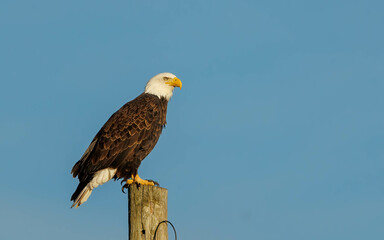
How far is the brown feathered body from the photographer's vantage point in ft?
24.9

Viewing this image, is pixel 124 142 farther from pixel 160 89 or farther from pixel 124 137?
pixel 160 89

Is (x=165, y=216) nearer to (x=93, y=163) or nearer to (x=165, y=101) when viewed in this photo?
(x=93, y=163)

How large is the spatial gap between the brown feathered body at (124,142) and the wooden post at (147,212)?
84.1 inches

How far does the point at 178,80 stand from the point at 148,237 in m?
4.06

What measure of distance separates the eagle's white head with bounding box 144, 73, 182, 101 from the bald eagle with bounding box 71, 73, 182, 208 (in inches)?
8.5

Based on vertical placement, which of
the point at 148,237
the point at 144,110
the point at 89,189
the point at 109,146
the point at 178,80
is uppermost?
the point at 178,80

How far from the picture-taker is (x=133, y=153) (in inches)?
312

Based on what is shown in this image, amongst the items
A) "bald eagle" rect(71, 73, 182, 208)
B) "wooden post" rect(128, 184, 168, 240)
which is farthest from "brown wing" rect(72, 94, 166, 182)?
"wooden post" rect(128, 184, 168, 240)

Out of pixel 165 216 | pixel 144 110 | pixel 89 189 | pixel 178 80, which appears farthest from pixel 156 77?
pixel 165 216

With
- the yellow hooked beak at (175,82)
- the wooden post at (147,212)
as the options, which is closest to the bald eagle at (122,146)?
the yellow hooked beak at (175,82)

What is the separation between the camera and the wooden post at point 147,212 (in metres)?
5.20

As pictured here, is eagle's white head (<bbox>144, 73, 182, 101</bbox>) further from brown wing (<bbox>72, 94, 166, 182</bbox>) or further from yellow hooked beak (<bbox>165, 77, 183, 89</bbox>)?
brown wing (<bbox>72, 94, 166, 182</bbox>)

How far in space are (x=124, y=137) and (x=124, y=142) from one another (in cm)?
8

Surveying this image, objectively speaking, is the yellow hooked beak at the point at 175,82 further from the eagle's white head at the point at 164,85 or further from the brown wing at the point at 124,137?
the brown wing at the point at 124,137
